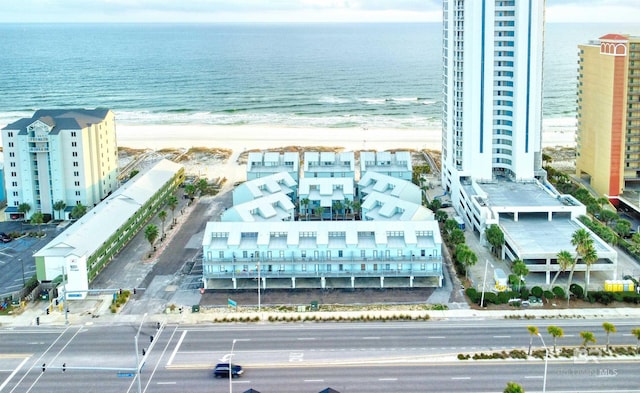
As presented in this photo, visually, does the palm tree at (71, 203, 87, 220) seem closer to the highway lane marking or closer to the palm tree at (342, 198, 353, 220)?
the palm tree at (342, 198, 353, 220)

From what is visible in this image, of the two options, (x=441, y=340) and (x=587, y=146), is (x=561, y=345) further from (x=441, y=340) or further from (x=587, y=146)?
(x=587, y=146)

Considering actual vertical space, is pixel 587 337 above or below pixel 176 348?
above

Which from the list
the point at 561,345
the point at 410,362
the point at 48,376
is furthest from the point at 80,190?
the point at 561,345

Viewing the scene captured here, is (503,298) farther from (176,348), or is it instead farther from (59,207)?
(59,207)

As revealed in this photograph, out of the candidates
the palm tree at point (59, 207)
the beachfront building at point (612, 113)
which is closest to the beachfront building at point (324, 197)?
the palm tree at point (59, 207)

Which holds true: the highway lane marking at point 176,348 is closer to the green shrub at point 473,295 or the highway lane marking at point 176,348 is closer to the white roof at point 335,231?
the white roof at point 335,231

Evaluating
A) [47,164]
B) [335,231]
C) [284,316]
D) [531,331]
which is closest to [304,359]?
[284,316]
